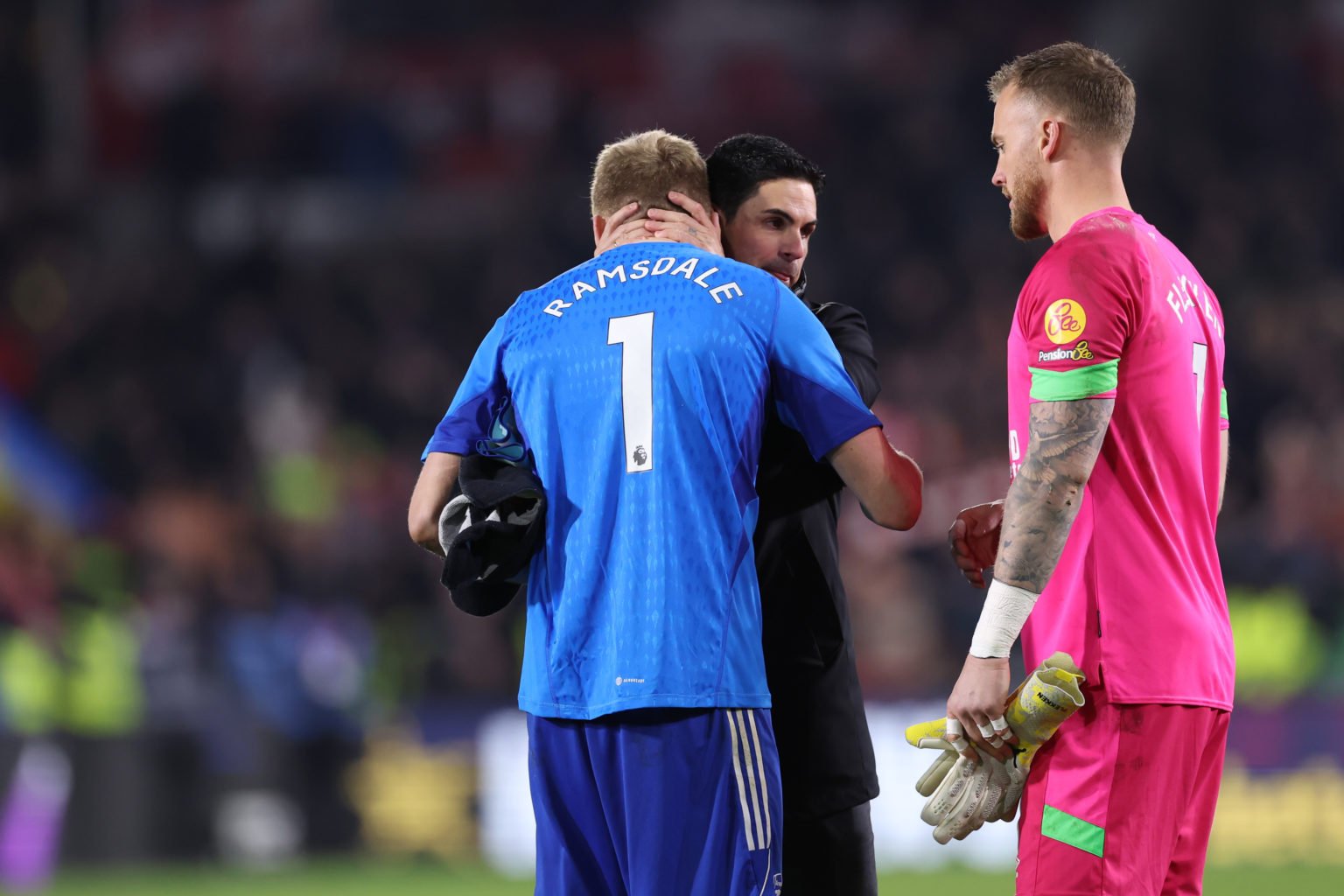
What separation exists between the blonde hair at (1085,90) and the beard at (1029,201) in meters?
0.14

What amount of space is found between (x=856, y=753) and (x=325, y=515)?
1027 cm

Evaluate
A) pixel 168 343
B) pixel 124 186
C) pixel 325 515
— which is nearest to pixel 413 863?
pixel 325 515

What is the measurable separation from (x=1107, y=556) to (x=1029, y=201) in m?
0.80

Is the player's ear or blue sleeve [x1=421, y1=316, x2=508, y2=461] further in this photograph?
blue sleeve [x1=421, y1=316, x2=508, y2=461]

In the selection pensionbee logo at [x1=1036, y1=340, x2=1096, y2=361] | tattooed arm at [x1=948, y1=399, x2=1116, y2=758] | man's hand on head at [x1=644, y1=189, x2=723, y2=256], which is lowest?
tattooed arm at [x1=948, y1=399, x2=1116, y2=758]

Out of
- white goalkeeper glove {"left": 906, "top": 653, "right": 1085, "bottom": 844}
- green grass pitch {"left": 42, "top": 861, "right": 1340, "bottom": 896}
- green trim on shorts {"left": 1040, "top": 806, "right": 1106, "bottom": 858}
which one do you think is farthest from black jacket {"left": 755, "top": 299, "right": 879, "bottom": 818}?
green grass pitch {"left": 42, "top": 861, "right": 1340, "bottom": 896}

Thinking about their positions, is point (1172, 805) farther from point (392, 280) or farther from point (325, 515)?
point (392, 280)

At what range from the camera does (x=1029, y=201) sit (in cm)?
371

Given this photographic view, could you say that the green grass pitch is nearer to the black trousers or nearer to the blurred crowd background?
the blurred crowd background

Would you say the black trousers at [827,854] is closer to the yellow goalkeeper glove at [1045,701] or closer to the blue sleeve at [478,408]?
the yellow goalkeeper glove at [1045,701]

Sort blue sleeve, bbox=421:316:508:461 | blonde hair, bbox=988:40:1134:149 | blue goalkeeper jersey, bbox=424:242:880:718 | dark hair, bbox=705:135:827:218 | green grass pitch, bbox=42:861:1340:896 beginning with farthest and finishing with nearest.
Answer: green grass pitch, bbox=42:861:1340:896, dark hair, bbox=705:135:827:218, blue sleeve, bbox=421:316:508:461, blonde hair, bbox=988:40:1134:149, blue goalkeeper jersey, bbox=424:242:880:718

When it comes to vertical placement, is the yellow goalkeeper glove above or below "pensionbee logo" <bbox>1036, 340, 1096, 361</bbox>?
below

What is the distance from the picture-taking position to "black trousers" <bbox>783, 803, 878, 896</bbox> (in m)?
3.88

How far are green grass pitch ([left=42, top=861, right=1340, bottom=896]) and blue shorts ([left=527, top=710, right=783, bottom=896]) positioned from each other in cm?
583
